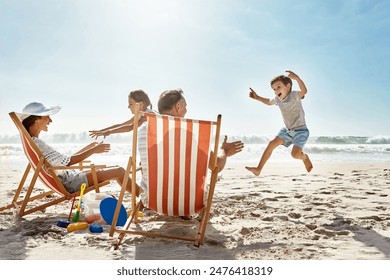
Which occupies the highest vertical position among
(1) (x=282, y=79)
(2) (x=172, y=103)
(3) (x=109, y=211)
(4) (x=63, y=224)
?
(1) (x=282, y=79)

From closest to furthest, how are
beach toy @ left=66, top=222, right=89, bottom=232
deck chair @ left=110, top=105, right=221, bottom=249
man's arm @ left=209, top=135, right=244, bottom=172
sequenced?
deck chair @ left=110, top=105, right=221, bottom=249
man's arm @ left=209, top=135, right=244, bottom=172
beach toy @ left=66, top=222, right=89, bottom=232

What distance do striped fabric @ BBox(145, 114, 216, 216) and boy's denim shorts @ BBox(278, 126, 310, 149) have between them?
9.33ft

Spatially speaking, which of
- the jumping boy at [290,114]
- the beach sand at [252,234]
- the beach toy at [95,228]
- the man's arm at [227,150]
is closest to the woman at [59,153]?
the beach sand at [252,234]

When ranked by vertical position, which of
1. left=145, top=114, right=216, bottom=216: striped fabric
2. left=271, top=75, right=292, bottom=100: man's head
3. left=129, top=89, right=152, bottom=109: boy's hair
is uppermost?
left=271, top=75, right=292, bottom=100: man's head

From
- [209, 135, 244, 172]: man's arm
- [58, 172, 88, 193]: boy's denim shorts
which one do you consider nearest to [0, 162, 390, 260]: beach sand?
[58, 172, 88, 193]: boy's denim shorts

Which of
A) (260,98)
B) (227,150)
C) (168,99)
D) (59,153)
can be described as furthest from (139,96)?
(260,98)

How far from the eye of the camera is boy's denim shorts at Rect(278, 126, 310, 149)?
18.5ft

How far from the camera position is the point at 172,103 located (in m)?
3.40

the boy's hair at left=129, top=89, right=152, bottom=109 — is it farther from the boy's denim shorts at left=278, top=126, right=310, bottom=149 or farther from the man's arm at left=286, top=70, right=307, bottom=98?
the boy's denim shorts at left=278, top=126, right=310, bottom=149

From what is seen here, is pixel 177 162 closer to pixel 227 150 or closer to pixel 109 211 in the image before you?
pixel 227 150

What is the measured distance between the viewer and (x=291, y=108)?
19.1 feet

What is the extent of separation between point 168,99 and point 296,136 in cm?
287

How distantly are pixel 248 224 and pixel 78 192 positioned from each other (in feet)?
5.64

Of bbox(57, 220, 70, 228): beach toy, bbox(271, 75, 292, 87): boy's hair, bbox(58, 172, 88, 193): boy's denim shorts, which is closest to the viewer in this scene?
bbox(57, 220, 70, 228): beach toy
